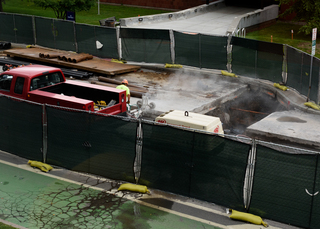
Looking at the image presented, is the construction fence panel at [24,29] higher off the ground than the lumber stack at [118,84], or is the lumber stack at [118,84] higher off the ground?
the construction fence panel at [24,29]

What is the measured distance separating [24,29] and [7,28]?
5.58ft

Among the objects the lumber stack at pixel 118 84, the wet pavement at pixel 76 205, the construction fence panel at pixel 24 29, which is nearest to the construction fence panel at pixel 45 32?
the construction fence panel at pixel 24 29

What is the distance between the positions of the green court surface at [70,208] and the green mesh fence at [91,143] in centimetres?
66

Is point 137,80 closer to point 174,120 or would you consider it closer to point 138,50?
point 138,50

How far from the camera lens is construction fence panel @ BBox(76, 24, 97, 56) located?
2491 centimetres

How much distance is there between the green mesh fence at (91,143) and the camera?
408 inches

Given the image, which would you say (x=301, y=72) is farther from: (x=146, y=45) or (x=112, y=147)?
(x=112, y=147)

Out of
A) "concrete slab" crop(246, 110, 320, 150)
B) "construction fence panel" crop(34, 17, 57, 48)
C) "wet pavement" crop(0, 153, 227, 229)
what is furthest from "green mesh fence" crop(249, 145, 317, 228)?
"construction fence panel" crop(34, 17, 57, 48)

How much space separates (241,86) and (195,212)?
12321 millimetres

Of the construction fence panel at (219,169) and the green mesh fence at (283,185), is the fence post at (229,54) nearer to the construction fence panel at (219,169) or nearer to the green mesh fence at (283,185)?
the construction fence panel at (219,169)

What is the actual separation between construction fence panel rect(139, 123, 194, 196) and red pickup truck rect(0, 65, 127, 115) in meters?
3.39

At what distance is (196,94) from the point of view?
759 inches

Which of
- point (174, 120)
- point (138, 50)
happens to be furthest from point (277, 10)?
point (174, 120)

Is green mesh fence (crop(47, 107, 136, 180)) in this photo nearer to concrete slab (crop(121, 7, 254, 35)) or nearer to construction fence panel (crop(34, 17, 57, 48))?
construction fence panel (crop(34, 17, 57, 48))
